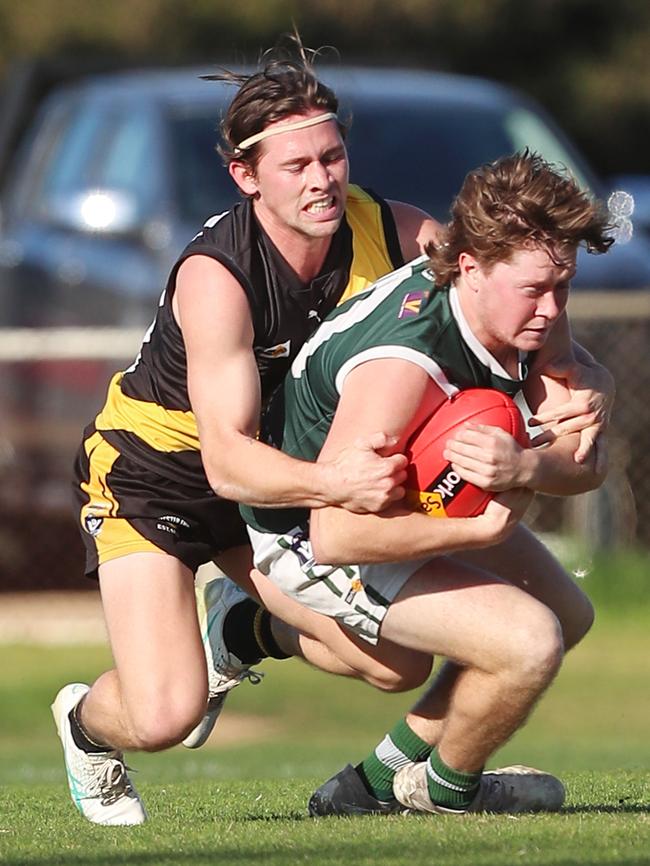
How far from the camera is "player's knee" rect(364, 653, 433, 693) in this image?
5656mm

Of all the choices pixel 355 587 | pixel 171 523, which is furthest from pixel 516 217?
pixel 171 523

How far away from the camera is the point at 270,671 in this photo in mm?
12375

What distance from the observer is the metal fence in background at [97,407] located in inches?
468

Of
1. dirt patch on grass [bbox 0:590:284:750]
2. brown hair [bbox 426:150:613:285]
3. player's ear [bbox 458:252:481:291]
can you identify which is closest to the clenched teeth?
brown hair [bbox 426:150:613:285]

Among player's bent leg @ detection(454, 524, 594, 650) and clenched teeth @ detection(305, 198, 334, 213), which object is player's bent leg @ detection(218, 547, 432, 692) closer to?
player's bent leg @ detection(454, 524, 594, 650)

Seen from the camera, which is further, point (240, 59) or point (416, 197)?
point (416, 197)

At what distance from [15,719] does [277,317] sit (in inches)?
256

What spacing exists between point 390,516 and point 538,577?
82 centimetres

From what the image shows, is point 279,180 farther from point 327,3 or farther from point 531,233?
point 327,3

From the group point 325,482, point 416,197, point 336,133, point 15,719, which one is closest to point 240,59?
point 336,133

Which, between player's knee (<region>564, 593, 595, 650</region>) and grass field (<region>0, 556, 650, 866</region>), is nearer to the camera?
grass field (<region>0, 556, 650, 866</region>)

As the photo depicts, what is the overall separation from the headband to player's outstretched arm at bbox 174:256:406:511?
40 centimetres

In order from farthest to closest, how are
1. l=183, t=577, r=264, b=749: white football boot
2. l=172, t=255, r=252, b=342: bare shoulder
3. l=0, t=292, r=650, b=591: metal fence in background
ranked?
1. l=0, t=292, r=650, b=591: metal fence in background
2. l=183, t=577, r=264, b=749: white football boot
3. l=172, t=255, r=252, b=342: bare shoulder

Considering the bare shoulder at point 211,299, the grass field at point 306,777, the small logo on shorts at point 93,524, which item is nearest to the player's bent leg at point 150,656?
the small logo on shorts at point 93,524
